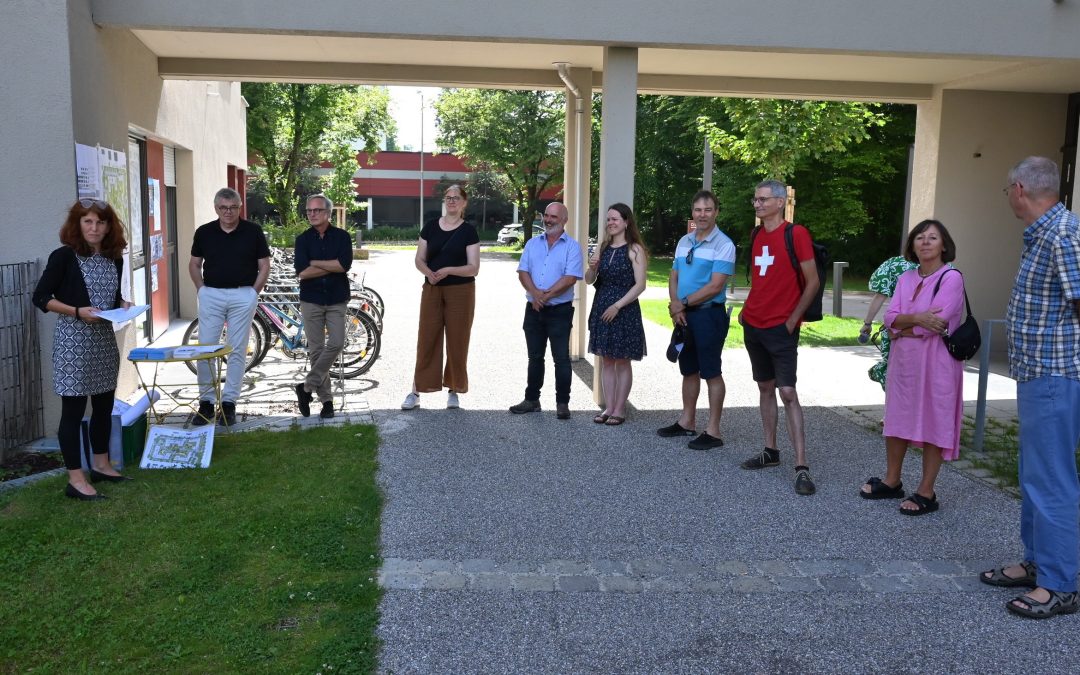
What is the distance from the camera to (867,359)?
11781 millimetres

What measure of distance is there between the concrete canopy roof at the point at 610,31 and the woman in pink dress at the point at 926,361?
2831 millimetres

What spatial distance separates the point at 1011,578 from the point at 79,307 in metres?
5.14

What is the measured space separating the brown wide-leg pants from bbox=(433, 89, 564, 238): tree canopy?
34.4 m

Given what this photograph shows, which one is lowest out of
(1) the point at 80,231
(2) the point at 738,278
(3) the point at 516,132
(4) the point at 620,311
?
(2) the point at 738,278

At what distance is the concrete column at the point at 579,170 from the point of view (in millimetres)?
10336

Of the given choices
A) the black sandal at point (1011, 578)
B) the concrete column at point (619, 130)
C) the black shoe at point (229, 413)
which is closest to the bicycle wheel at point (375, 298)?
the black shoe at point (229, 413)

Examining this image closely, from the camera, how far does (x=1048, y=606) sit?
420 centimetres

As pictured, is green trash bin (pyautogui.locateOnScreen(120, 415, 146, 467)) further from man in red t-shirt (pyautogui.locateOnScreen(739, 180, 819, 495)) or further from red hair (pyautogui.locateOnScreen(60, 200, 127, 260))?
man in red t-shirt (pyautogui.locateOnScreen(739, 180, 819, 495))

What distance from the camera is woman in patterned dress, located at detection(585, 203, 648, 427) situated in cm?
743

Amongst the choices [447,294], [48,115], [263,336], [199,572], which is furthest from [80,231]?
[263,336]

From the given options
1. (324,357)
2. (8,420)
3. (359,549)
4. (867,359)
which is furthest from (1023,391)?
(867,359)

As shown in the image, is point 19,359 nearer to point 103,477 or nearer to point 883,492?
point 103,477

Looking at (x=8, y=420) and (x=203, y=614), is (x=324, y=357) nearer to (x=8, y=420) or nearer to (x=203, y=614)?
(x=8, y=420)

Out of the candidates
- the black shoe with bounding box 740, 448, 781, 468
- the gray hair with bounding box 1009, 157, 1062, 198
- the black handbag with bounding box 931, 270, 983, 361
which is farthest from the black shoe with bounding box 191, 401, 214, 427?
the gray hair with bounding box 1009, 157, 1062, 198
